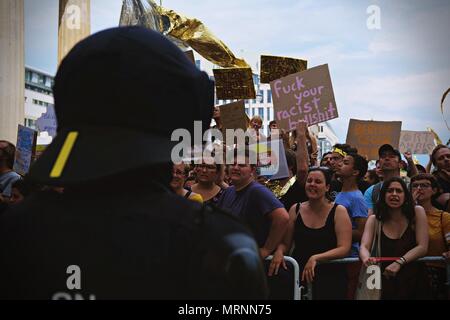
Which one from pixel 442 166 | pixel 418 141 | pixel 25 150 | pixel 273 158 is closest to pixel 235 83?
pixel 273 158

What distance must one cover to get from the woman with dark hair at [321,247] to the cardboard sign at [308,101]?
1.93 metres

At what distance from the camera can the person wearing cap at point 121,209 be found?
1.27 m

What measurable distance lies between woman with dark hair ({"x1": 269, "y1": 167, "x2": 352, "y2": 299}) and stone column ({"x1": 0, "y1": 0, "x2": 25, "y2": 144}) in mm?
9735

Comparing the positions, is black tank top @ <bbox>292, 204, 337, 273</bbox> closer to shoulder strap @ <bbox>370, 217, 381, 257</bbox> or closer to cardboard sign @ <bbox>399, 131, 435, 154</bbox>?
shoulder strap @ <bbox>370, 217, 381, 257</bbox>

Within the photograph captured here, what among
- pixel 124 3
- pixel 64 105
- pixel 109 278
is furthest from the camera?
pixel 124 3

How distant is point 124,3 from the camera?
15211 mm

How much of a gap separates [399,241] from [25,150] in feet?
15.4

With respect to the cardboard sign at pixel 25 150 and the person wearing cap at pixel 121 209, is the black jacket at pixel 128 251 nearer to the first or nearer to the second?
the person wearing cap at pixel 121 209

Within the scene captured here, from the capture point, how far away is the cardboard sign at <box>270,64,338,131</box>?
749 centimetres
